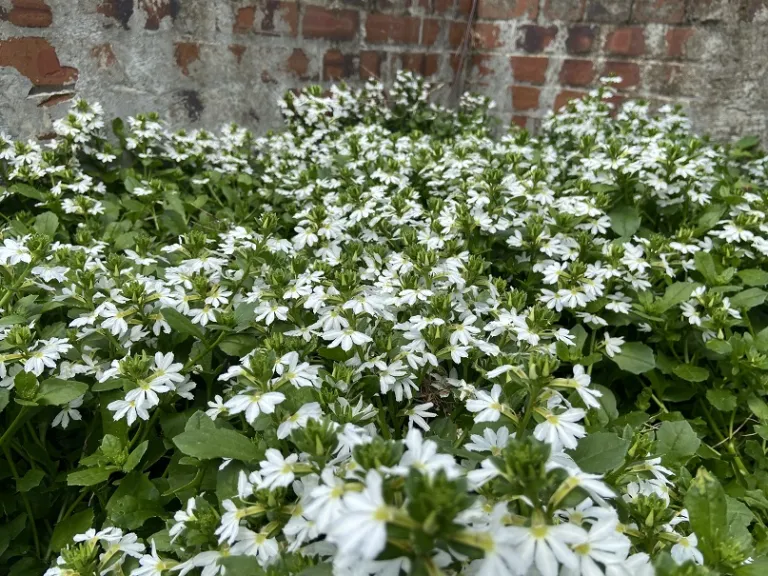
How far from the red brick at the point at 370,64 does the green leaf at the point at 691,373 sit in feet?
8.83

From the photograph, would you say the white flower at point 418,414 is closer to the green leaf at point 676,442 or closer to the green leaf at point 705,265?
the green leaf at point 676,442

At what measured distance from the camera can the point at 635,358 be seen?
63.9 inches

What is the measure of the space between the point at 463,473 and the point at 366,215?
1316mm

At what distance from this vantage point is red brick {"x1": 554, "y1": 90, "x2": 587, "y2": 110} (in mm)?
3596

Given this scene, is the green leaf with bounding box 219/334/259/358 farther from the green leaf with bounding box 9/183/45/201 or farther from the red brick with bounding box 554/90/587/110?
the red brick with bounding box 554/90/587/110

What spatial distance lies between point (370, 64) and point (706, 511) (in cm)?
331

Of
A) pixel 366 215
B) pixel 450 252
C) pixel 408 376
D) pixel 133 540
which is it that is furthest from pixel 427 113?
pixel 133 540

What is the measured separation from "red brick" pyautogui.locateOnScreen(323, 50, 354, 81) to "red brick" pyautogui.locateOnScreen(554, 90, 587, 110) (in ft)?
4.39

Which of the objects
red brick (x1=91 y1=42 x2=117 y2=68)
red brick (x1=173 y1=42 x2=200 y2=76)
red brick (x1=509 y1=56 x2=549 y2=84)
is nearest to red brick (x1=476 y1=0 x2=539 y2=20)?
red brick (x1=509 y1=56 x2=549 y2=84)

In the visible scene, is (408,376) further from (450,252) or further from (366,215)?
(366,215)

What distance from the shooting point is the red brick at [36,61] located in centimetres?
223

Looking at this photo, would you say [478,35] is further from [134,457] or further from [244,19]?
[134,457]

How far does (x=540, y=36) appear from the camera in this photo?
12.0 ft

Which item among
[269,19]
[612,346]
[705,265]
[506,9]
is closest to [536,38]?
[506,9]
